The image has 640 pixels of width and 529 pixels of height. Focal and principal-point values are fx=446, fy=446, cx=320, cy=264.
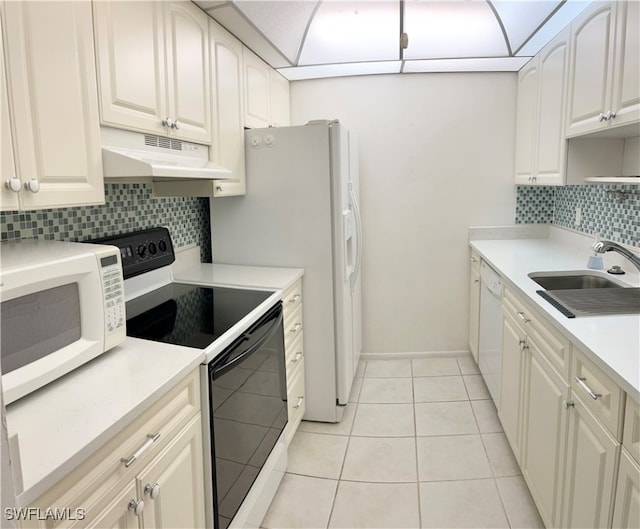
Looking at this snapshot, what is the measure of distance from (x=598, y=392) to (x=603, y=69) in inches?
57.7

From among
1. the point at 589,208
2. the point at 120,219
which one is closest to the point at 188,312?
the point at 120,219

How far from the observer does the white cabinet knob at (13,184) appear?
3.59 feet

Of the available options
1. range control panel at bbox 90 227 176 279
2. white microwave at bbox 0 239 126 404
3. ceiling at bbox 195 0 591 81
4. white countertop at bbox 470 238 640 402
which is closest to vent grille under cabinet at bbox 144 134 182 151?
range control panel at bbox 90 227 176 279

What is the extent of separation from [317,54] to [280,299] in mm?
1678

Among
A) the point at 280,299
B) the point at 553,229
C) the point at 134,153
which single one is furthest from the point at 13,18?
the point at 553,229

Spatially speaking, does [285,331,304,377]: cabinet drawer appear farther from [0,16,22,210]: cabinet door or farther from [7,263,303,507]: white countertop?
[0,16,22,210]: cabinet door

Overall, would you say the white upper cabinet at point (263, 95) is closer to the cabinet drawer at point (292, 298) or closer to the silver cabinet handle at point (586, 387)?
the cabinet drawer at point (292, 298)

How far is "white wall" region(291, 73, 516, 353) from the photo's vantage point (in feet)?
10.6

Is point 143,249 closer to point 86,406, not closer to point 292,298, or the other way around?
point 292,298

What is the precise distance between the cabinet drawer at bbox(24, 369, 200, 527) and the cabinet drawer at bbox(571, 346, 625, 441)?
117cm

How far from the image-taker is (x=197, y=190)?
2.20m

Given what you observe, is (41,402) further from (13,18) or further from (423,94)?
(423,94)

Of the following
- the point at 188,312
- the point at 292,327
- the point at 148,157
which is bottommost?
the point at 292,327

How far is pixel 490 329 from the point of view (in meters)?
2.67
